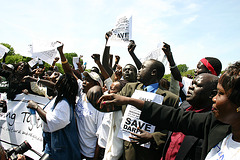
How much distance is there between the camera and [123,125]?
2.48 metres

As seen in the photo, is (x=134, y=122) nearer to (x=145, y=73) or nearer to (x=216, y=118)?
(x=145, y=73)

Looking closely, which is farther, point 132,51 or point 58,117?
point 132,51

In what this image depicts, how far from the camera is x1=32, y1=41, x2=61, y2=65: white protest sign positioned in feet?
14.1

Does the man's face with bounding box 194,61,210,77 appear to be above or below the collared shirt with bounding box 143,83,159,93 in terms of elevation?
above

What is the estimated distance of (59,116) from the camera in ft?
9.59

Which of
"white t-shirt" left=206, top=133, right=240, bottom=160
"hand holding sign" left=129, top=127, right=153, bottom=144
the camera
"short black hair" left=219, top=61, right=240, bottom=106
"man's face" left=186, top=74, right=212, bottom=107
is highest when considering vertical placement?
"short black hair" left=219, top=61, right=240, bottom=106

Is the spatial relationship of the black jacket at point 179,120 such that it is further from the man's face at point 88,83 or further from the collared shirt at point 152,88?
the man's face at point 88,83

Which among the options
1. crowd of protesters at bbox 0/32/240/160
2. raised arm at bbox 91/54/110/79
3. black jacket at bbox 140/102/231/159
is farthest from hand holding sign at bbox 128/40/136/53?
black jacket at bbox 140/102/231/159

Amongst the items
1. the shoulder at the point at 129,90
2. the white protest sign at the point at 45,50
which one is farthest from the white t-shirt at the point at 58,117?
the white protest sign at the point at 45,50

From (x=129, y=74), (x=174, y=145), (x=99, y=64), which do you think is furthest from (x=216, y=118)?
(x=99, y=64)

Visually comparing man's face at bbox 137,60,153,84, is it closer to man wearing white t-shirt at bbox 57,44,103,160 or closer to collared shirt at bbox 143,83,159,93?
collared shirt at bbox 143,83,159,93

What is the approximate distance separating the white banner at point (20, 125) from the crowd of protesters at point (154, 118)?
1423 mm

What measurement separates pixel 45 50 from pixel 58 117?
1.93 m

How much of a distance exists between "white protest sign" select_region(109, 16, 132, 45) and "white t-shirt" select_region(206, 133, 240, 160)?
2703mm
